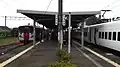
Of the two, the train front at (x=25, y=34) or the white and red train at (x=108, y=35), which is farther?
the train front at (x=25, y=34)

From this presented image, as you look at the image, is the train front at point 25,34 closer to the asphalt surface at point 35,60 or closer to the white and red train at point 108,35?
the white and red train at point 108,35

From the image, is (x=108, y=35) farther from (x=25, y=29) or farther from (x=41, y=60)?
(x=25, y=29)

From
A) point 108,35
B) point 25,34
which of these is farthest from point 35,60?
point 25,34

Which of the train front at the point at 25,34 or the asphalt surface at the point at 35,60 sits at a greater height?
the train front at the point at 25,34

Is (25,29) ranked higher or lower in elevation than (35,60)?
higher

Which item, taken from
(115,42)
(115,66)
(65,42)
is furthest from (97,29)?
(115,66)

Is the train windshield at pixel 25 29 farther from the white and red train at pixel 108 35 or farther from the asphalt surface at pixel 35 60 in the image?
the asphalt surface at pixel 35 60

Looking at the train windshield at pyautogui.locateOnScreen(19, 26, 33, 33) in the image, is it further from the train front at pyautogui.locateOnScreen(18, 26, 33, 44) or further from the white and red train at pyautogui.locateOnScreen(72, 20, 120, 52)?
the white and red train at pyautogui.locateOnScreen(72, 20, 120, 52)

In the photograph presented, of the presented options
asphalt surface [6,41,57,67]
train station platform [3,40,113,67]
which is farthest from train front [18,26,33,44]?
train station platform [3,40,113,67]

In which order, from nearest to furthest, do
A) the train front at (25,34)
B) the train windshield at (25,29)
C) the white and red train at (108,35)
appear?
1. the white and red train at (108,35)
2. the train front at (25,34)
3. the train windshield at (25,29)

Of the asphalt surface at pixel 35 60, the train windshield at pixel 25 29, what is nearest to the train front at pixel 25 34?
the train windshield at pixel 25 29

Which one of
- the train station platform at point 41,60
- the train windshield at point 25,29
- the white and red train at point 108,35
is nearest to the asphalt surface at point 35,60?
the train station platform at point 41,60

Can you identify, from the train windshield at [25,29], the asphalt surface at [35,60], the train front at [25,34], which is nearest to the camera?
the asphalt surface at [35,60]

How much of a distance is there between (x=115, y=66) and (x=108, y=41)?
1115 cm
